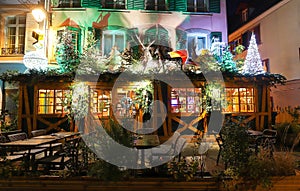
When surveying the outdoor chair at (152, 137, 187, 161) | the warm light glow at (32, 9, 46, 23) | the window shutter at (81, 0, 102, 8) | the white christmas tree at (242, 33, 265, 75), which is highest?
the window shutter at (81, 0, 102, 8)

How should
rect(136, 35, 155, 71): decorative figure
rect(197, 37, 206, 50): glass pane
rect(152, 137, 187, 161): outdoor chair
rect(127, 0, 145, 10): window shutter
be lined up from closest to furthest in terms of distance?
rect(152, 137, 187, 161): outdoor chair
rect(136, 35, 155, 71): decorative figure
rect(127, 0, 145, 10): window shutter
rect(197, 37, 206, 50): glass pane

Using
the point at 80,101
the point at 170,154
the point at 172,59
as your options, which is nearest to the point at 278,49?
the point at 172,59

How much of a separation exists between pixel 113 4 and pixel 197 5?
432cm

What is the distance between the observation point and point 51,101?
1067 cm

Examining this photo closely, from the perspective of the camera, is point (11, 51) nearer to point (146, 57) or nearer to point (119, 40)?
point (119, 40)

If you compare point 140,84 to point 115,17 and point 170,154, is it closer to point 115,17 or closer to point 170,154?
point 115,17

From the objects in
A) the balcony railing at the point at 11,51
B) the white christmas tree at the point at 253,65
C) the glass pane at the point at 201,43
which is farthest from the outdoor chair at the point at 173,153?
the balcony railing at the point at 11,51

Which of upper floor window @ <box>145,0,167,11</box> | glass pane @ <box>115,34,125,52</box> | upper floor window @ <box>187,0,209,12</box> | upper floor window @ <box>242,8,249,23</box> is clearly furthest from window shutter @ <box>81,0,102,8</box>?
upper floor window @ <box>242,8,249,23</box>

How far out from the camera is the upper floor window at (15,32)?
12.3 meters

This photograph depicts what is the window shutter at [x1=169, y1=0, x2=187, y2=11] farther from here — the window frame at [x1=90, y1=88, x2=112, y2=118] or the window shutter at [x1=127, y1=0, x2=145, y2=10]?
the window frame at [x1=90, y1=88, x2=112, y2=118]

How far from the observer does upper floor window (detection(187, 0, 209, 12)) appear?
13.4m

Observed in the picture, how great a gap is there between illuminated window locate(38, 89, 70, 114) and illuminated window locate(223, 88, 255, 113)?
676cm

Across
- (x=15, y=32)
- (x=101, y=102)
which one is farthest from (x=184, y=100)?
(x=15, y=32)

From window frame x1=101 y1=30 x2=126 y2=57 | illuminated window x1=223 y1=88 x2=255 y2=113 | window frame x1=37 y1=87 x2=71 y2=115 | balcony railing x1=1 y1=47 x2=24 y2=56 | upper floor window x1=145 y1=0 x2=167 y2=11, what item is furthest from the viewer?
upper floor window x1=145 y1=0 x2=167 y2=11
